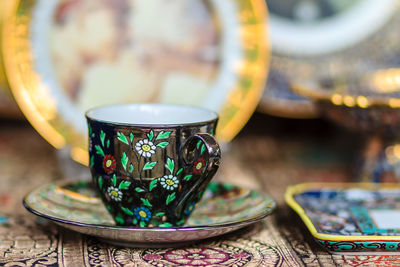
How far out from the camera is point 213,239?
0.48 meters

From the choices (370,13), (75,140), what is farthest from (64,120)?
(370,13)

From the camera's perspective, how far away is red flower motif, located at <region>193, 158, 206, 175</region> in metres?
0.43

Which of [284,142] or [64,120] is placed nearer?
[64,120]

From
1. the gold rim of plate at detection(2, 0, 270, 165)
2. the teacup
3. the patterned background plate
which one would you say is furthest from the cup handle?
the patterned background plate

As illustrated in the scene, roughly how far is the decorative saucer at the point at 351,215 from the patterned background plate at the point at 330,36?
26 cm

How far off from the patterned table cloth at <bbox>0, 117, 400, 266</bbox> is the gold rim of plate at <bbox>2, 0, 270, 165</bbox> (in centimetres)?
4

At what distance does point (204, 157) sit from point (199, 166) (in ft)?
0.04

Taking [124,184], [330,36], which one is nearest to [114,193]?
[124,184]

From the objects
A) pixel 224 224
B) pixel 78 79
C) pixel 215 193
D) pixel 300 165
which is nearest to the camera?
pixel 224 224

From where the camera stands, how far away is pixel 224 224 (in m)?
0.43

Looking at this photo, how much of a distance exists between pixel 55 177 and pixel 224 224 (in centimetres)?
33

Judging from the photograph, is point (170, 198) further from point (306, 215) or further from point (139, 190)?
point (306, 215)

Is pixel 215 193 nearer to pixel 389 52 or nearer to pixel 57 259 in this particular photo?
pixel 57 259

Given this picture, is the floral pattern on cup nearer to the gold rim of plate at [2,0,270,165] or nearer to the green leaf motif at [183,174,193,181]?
the green leaf motif at [183,174,193,181]
